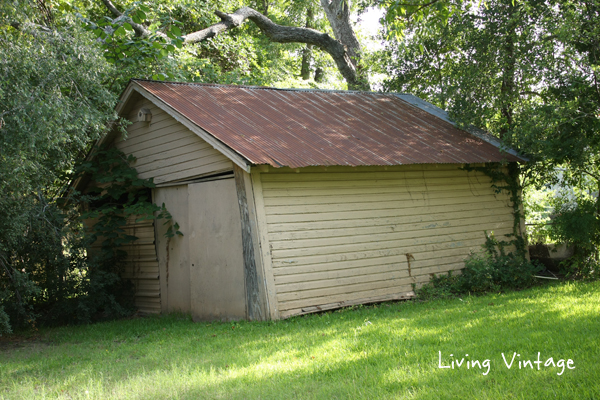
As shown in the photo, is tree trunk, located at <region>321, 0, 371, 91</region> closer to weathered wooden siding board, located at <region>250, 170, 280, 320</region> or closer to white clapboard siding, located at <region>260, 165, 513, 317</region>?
white clapboard siding, located at <region>260, 165, 513, 317</region>

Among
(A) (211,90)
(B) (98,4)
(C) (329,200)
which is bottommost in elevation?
(C) (329,200)

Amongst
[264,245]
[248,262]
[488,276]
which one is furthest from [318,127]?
[488,276]

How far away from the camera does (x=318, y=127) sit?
11.3m

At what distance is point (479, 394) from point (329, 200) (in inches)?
227

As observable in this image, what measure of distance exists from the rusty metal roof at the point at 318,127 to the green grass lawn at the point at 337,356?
9.37ft

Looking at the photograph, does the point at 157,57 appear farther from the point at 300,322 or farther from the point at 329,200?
the point at 300,322

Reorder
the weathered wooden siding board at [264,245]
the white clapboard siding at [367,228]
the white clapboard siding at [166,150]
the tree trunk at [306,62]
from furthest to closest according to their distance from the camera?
the tree trunk at [306,62] → the white clapboard siding at [166,150] → the white clapboard siding at [367,228] → the weathered wooden siding board at [264,245]

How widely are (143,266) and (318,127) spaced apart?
16.1ft

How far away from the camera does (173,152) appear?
10703 mm

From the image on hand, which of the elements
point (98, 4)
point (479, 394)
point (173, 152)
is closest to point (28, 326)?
point (173, 152)

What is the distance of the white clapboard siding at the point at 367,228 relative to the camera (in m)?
9.36

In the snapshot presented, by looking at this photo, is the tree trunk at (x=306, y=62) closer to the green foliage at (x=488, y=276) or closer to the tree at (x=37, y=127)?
the green foliage at (x=488, y=276)

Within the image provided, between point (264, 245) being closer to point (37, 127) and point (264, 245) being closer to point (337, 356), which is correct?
point (337, 356)

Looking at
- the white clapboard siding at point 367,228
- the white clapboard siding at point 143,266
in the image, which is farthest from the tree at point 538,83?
the white clapboard siding at point 143,266
